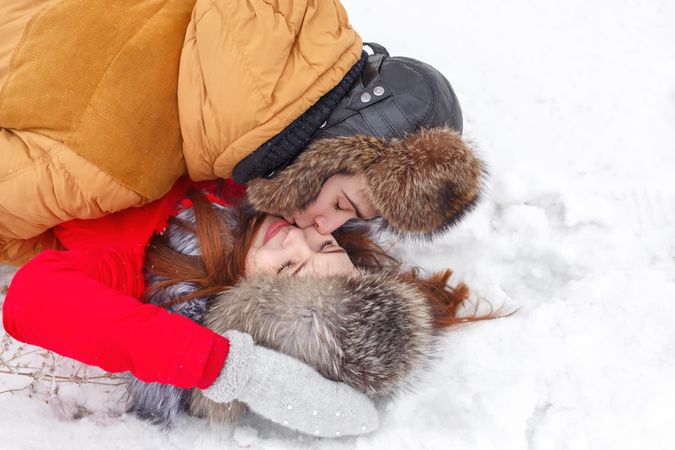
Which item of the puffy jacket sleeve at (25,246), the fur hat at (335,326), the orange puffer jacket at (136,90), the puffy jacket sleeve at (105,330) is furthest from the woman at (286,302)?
the puffy jacket sleeve at (25,246)

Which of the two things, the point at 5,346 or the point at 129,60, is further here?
the point at 5,346

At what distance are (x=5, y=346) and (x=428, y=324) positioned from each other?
148 cm

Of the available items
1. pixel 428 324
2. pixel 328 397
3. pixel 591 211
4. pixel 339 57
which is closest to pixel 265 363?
pixel 328 397

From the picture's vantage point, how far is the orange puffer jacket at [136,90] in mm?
1767

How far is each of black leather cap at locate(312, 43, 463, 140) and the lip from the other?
0.35m

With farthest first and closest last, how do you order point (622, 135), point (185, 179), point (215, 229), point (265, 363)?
1. point (622, 135)
2. point (185, 179)
3. point (215, 229)
4. point (265, 363)

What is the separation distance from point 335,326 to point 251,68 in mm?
830

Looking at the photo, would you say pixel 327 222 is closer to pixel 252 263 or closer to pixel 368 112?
pixel 252 263

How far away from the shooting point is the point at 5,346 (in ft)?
6.66

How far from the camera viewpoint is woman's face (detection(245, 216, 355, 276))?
1952mm

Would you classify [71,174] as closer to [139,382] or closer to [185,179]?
[185,179]

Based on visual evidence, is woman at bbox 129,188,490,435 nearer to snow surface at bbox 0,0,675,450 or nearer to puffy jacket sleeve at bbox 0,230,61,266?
snow surface at bbox 0,0,675,450

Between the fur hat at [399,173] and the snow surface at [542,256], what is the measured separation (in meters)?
0.56

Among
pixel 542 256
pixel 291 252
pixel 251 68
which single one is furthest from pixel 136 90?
pixel 542 256
